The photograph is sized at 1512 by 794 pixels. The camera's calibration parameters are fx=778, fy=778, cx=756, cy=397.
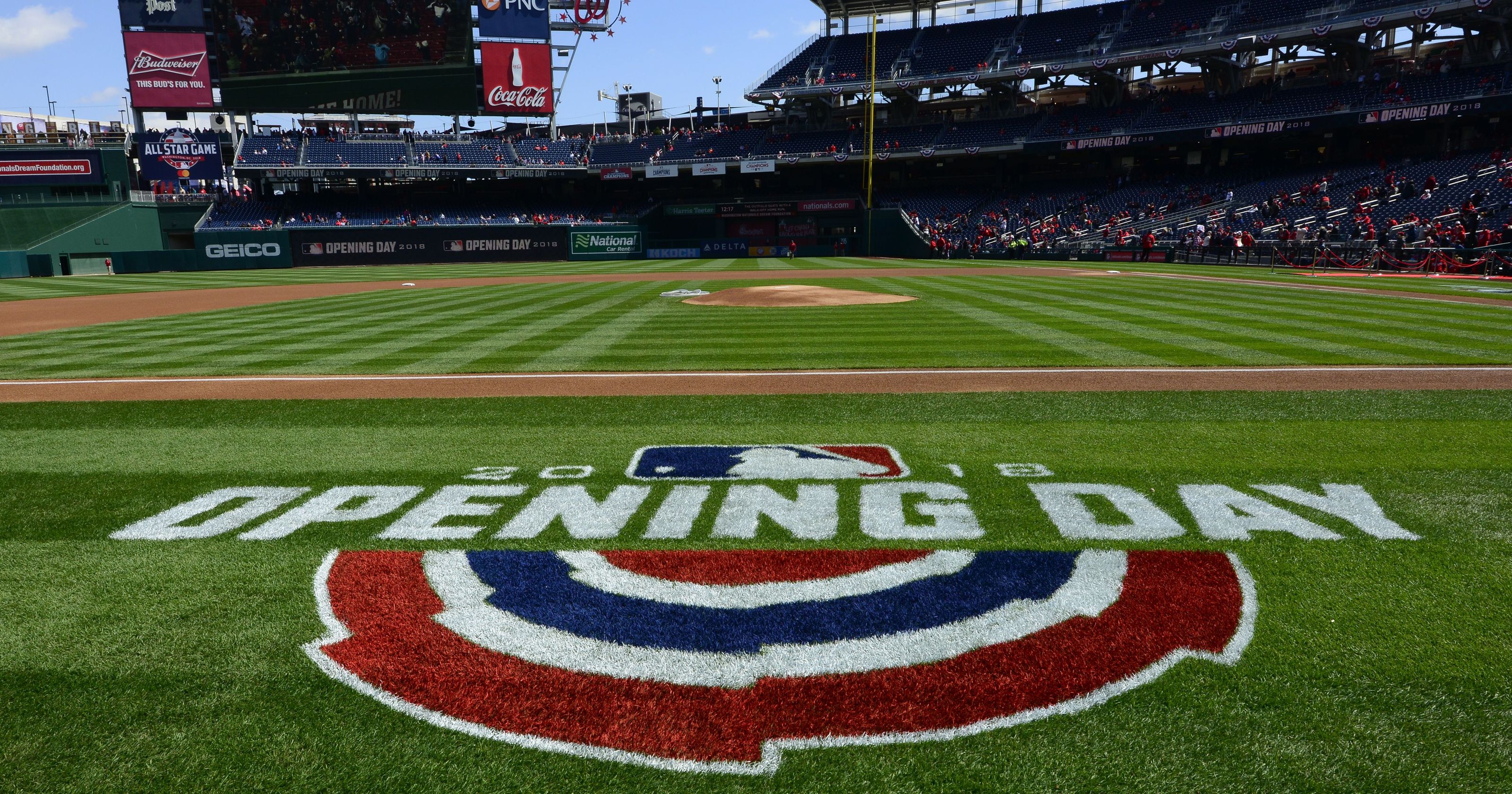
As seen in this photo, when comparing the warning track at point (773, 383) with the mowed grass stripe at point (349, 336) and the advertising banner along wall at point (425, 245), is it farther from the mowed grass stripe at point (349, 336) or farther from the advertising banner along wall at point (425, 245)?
the advertising banner along wall at point (425, 245)

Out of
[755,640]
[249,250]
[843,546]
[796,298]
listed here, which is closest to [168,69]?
[249,250]

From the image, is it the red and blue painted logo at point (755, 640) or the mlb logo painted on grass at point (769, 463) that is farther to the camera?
the mlb logo painted on grass at point (769, 463)

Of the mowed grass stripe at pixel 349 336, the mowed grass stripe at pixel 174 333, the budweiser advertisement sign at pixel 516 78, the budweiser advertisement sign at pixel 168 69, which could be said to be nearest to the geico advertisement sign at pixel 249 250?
the budweiser advertisement sign at pixel 168 69

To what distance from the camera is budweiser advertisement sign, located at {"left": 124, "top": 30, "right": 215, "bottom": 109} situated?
50.7 meters

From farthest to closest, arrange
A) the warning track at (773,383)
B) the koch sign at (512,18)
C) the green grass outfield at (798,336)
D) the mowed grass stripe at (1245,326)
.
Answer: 1. the koch sign at (512,18)
2. the green grass outfield at (798,336)
3. the mowed grass stripe at (1245,326)
4. the warning track at (773,383)

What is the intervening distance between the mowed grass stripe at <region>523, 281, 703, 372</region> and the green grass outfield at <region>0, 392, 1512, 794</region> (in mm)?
3907

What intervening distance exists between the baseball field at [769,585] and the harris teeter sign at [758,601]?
0.02 metres

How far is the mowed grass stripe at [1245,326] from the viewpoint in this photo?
34.5 ft

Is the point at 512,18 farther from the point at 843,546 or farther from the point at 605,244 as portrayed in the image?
the point at 843,546

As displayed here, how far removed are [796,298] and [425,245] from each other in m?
39.2

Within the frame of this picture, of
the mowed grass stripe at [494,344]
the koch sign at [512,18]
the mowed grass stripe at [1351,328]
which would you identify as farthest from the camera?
the koch sign at [512,18]

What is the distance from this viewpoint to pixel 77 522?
16.3 ft

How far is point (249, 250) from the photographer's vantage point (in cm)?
4847

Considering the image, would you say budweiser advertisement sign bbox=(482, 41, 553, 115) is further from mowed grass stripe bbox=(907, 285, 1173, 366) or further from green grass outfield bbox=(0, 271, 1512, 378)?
mowed grass stripe bbox=(907, 285, 1173, 366)
